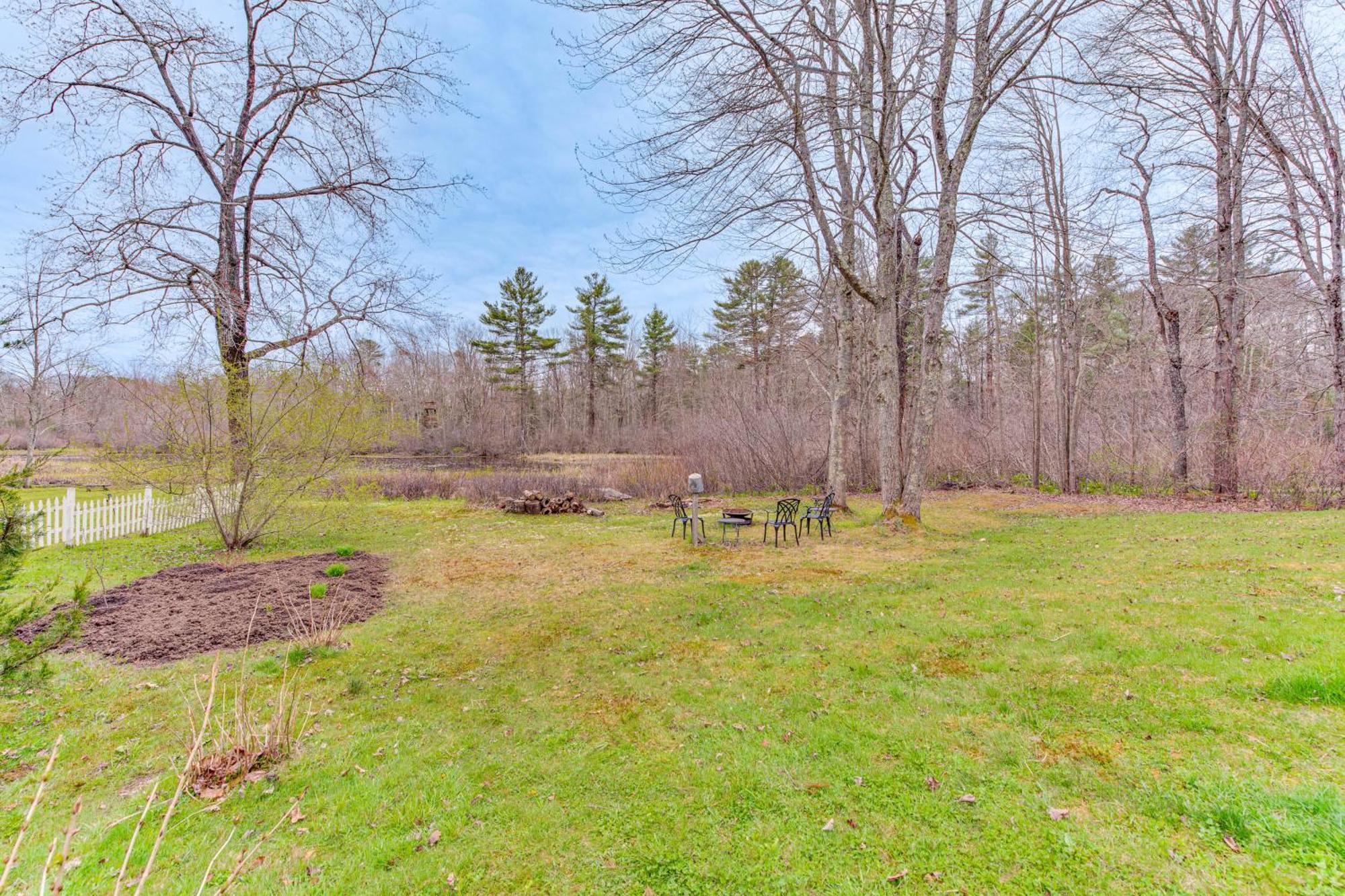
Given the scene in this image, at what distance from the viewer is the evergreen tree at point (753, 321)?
2444cm

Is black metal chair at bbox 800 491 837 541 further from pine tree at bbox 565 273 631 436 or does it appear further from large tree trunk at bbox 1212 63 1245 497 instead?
pine tree at bbox 565 273 631 436

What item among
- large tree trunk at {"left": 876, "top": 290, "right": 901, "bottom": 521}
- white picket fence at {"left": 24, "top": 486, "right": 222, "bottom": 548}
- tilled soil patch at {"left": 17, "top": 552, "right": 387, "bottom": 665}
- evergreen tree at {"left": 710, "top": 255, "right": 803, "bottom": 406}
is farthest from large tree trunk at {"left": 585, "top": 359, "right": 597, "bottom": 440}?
tilled soil patch at {"left": 17, "top": 552, "right": 387, "bottom": 665}

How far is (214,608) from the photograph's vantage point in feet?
17.3

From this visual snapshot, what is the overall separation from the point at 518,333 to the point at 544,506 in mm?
24395

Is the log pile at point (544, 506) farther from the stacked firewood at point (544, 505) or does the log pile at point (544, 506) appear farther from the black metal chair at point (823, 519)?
the black metal chair at point (823, 519)

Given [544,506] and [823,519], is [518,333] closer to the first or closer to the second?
[544,506]

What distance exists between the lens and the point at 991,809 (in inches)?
89.7

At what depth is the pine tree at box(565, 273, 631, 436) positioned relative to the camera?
35344mm

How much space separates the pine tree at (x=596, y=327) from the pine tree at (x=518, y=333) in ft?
6.10

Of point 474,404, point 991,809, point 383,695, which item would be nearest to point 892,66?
point 991,809

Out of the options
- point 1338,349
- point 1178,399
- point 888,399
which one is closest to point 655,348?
point 1178,399

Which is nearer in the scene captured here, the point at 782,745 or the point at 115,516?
the point at 782,745

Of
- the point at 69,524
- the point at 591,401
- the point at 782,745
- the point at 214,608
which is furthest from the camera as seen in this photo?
the point at 591,401

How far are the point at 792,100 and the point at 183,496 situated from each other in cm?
1061
